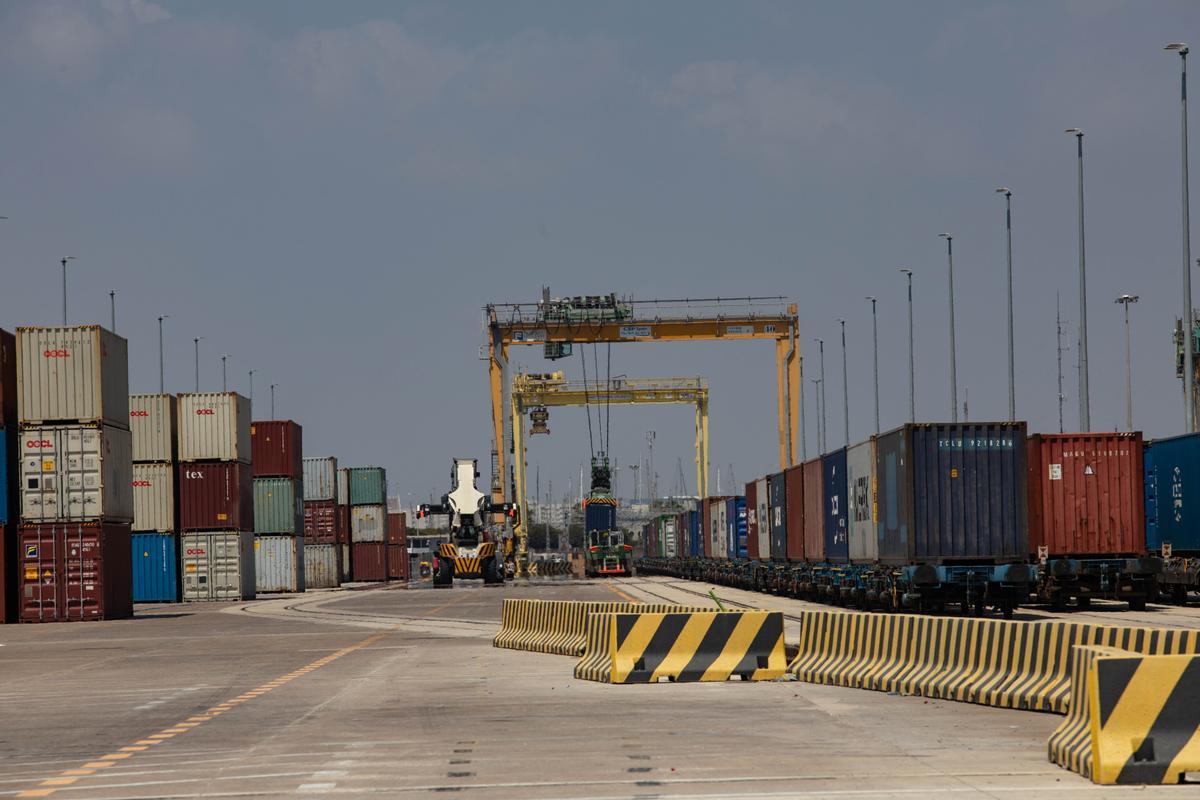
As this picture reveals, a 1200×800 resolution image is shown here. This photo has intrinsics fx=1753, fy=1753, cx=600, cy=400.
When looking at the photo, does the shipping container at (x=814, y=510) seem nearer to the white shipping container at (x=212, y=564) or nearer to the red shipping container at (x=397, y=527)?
the white shipping container at (x=212, y=564)

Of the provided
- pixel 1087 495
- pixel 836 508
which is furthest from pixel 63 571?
pixel 1087 495

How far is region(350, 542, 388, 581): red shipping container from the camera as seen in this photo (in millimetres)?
98938

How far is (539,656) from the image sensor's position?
24156 mm

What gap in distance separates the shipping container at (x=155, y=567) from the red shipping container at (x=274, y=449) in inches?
529

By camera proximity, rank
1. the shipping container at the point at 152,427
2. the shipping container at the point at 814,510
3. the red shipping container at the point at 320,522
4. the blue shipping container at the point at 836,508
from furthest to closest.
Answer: the red shipping container at the point at 320,522 < the shipping container at the point at 152,427 < the shipping container at the point at 814,510 < the blue shipping container at the point at 836,508

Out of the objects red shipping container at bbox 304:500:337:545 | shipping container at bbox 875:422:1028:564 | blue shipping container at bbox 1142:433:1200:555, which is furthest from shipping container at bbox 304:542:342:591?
shipping container at bbox 875:422:1028:564

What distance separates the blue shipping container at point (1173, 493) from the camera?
36406 mm

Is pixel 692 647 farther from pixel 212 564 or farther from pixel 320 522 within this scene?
pixel 320 522

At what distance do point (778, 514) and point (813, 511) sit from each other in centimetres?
649

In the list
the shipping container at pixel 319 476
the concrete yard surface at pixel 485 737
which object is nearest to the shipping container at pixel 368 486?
the shipping container at pixel 319 476

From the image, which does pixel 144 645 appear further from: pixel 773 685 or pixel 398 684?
pixel 773 685

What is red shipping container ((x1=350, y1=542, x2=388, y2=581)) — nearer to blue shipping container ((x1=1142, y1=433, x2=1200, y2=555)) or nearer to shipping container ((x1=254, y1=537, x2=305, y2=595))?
shipping container ((x1=254, y1=537, x2=305, y2=595))

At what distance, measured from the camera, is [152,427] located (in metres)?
60.2

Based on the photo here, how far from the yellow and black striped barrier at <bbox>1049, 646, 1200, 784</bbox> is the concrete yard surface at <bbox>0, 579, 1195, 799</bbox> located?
26cm
